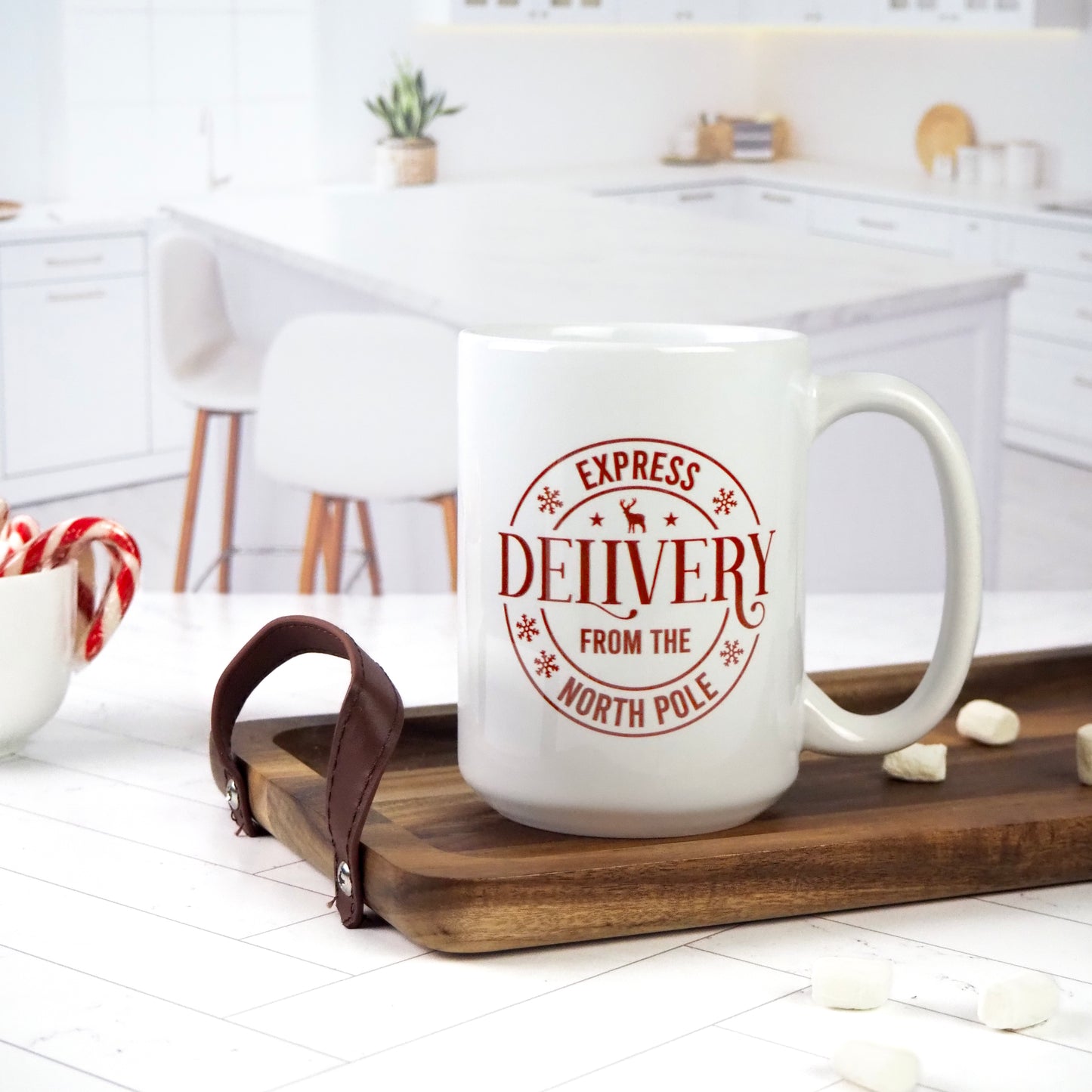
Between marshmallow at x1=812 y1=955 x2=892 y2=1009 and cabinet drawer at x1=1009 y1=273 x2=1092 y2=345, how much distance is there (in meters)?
4.64

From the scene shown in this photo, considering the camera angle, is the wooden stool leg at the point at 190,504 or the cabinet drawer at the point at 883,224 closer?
the wooden stool leg at the point at 190,504

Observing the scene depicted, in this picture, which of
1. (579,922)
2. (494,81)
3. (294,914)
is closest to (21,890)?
(294,914)

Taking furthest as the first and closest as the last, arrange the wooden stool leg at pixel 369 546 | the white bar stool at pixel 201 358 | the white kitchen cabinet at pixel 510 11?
the white kitchen cabinet at pixel 510 11, the white bar stool at pixel 201 358, the wooden stool leg at pixel 369 546

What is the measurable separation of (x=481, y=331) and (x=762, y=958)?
26cm

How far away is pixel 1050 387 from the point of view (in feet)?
16.8

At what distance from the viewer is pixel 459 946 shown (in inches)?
20.5

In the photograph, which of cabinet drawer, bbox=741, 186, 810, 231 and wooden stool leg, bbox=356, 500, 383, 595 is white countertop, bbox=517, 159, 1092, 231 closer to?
cabinet drawer, bbox=741, 186, 810, 231

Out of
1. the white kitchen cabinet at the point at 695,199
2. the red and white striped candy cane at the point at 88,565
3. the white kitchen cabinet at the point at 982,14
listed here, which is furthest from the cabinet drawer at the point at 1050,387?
the red and white striped candy cane at the point at 88,565

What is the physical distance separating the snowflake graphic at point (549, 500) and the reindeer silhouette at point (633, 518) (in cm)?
2

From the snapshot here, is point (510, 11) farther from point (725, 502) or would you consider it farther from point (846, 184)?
point (725, 502)

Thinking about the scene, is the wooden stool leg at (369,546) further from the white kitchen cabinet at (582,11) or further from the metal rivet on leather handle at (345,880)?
the white kitchen cabinet at (582,11)

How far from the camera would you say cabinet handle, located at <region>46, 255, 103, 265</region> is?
4.69 metres

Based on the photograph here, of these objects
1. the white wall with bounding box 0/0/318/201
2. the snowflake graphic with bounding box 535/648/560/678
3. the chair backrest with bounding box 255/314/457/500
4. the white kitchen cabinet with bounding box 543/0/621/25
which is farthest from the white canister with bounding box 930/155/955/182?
the snowflake graphic with bounding box 535/648/560/678

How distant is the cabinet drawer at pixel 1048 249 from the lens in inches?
192
